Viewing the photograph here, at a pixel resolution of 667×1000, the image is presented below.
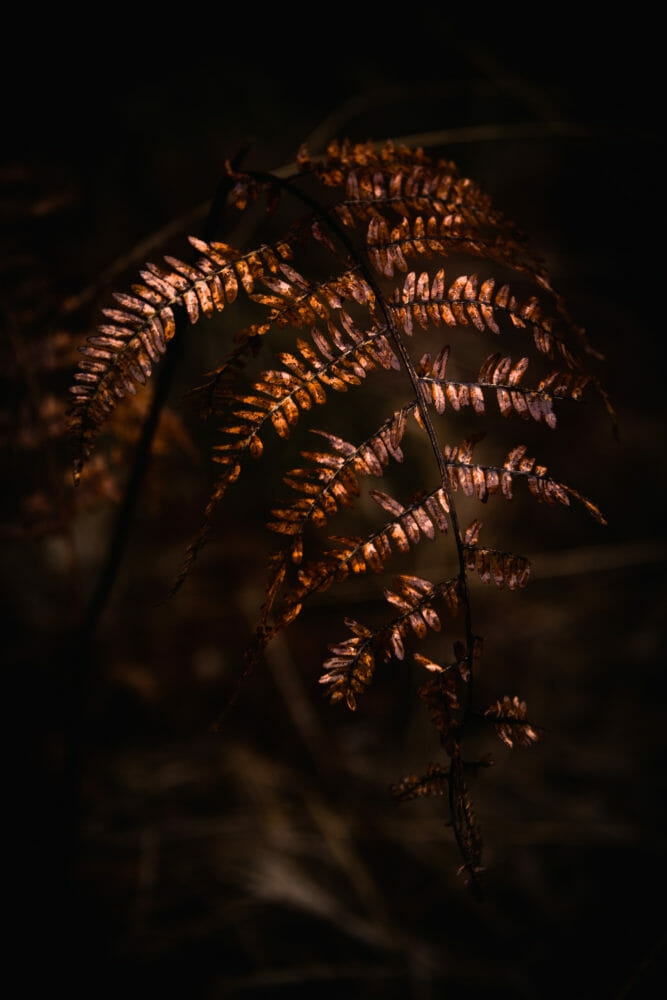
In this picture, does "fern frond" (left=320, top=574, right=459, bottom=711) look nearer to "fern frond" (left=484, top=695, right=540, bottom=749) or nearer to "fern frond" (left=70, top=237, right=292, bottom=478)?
"fern frond" (left=484, top=695, right=540, bottom=749)

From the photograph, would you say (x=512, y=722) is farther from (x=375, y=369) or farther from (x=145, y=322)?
(x=145, y=322)

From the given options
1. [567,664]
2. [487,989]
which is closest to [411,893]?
[487,989]

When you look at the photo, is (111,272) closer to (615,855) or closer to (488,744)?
(488,744)

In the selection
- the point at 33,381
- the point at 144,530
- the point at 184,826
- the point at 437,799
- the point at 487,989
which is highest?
the point at 33,381

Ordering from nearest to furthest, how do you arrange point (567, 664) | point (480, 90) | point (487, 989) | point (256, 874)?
point (487, 989) → point (256, 874) → point (567, 664) → point (480, 90)

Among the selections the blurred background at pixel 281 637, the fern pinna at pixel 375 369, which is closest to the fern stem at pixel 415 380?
the fern pinna at pixel 375 369

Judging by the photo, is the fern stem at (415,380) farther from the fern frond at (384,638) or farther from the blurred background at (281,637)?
the blurred background at (281,637)

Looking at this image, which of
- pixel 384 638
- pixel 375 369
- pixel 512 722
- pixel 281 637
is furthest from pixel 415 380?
pixel 281 637

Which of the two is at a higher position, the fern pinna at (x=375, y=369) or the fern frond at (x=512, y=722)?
the fern pinna at (x=375, y=369)

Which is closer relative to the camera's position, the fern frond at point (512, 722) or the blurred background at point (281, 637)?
the fern frond at point (512, 722)
